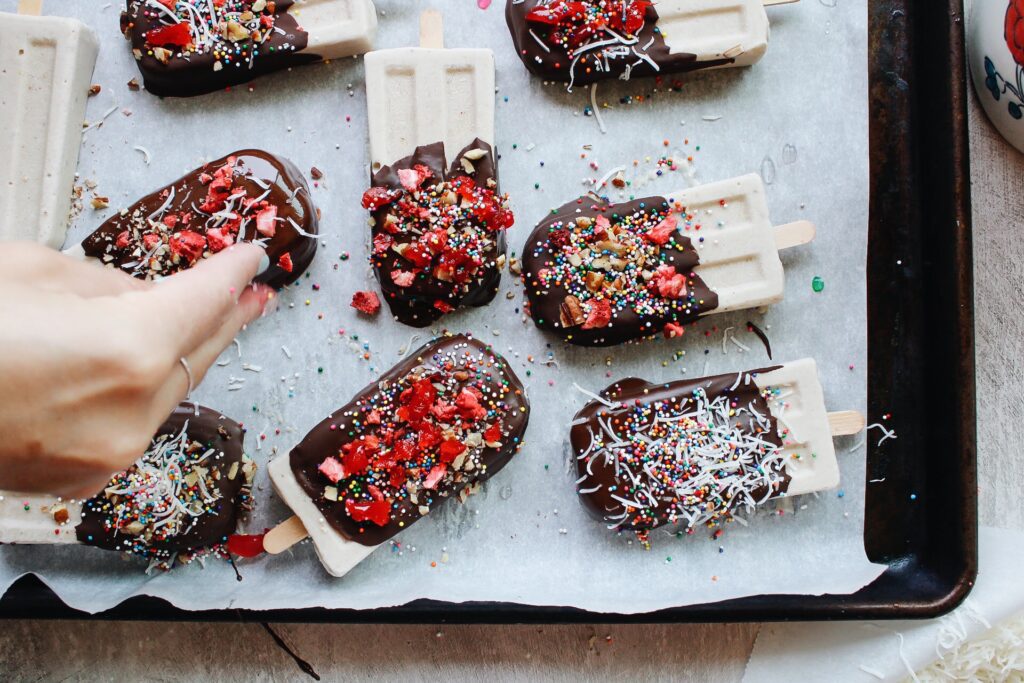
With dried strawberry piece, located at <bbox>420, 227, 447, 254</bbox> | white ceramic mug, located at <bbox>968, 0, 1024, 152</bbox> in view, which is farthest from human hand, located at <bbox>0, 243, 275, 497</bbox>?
white ceramic mug, located at <bbox>968, 0, 1024, 152</bbox>

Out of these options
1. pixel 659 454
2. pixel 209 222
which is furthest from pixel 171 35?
pixel 659 454

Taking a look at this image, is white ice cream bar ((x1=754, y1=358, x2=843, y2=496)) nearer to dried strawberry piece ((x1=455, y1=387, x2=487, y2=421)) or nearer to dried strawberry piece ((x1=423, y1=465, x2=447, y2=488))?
dried strawberry piece ((x1=455, y1=387, x2=487, y2=421))

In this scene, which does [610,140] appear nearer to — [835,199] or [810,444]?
[835,199]

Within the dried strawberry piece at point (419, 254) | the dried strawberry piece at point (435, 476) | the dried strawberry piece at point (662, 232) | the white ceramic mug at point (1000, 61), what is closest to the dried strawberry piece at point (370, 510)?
the dried strawberry piece at point (435, 476)

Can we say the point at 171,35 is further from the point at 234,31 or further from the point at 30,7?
the point at 30,7

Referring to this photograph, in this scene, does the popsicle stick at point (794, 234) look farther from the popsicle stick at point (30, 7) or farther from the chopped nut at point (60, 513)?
the popsicle stick at point (30, 7)

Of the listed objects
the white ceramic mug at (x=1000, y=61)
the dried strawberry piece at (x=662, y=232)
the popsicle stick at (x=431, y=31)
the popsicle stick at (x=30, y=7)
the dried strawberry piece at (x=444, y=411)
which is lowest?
the dried strawberry piece at (x=444, y=411)

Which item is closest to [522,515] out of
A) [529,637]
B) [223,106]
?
[529,637]
